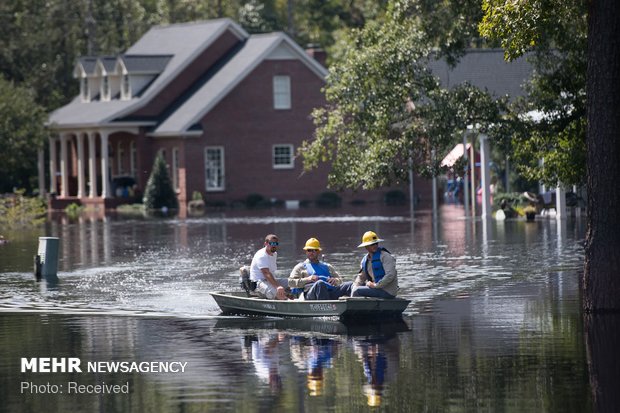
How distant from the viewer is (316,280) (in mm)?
24688

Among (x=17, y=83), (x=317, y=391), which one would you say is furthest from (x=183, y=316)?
(x=17, y=83)

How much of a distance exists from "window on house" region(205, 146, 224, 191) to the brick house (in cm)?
5

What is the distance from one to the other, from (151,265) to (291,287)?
40.3ft

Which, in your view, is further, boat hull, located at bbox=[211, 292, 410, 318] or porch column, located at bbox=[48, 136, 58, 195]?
porch column, located at bbox=[48, 136, 58, 195]

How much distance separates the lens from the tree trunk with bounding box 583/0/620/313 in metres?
22.7

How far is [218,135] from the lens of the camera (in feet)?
233

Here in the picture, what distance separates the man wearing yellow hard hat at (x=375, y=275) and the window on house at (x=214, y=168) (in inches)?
1857

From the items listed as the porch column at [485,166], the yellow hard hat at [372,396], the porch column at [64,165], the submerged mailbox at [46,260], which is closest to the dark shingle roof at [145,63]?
the porch column at [64,165]

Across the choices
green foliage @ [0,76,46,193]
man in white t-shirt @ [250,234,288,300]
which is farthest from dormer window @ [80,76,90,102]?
man in white t-shirt @ [250,234,288,300]

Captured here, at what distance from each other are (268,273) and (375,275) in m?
2.09

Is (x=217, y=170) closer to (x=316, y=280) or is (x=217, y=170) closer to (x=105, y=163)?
(x=105, y=163)

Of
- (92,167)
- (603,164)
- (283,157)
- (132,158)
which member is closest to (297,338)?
(603,164)

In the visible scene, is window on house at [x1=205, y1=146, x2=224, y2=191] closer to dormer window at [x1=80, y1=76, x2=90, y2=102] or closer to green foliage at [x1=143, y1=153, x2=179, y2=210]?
green foliage at [x1=143, y1=153, x2=179, y2=210]

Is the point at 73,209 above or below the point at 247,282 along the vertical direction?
above
